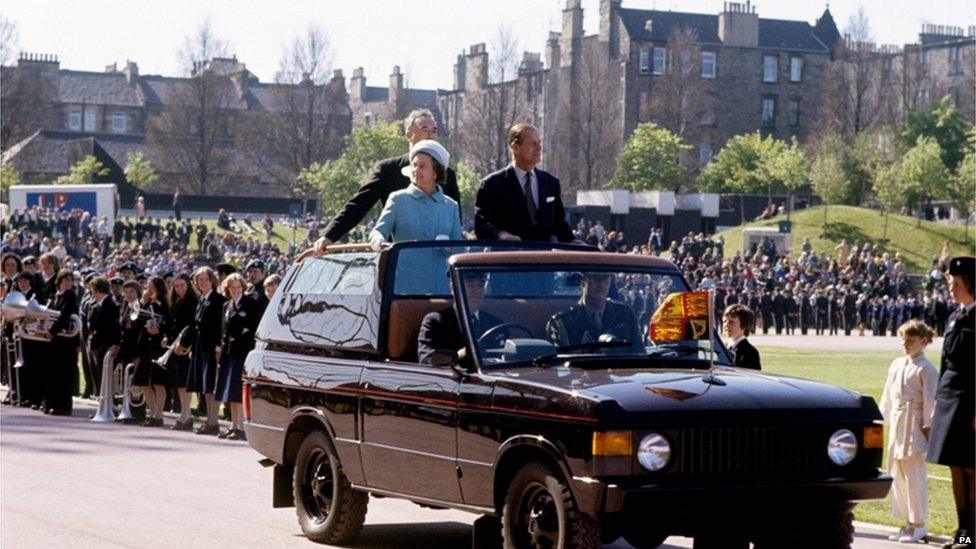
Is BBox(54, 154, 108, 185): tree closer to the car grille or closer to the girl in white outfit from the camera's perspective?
the girl in white outfit

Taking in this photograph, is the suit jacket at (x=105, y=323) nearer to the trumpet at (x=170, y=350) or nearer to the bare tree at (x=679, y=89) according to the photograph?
the trumpet at (x=170, y=350)

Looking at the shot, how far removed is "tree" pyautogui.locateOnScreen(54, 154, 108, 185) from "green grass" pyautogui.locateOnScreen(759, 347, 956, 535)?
3248 inches

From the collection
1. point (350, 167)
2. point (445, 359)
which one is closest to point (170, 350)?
point (445, 359)

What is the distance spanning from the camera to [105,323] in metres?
23.4

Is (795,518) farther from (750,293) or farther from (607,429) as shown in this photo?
(750,293)

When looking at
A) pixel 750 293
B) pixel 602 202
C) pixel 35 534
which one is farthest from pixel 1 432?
pixel 602 202

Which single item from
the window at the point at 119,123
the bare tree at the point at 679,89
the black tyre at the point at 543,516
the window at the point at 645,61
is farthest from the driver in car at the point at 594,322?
the window at the point at 119,123

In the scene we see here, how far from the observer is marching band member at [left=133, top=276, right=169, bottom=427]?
871 inches

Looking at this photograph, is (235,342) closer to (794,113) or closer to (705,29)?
(705,29)

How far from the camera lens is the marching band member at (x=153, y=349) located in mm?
22125

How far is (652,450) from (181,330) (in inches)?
539

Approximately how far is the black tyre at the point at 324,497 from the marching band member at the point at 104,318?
12.1m

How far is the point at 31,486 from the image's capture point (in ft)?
47.6

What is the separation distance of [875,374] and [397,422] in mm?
26925
